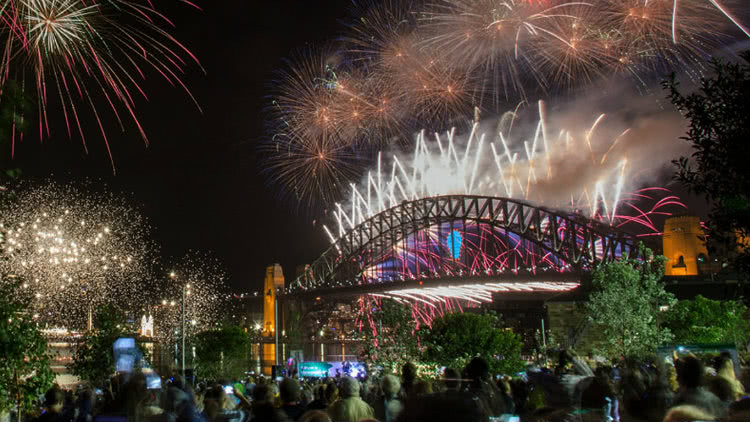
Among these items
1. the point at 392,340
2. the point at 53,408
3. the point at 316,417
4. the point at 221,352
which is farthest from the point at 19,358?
the point at 221,352

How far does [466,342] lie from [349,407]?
138 feet

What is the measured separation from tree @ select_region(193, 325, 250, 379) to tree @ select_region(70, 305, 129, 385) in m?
40.4

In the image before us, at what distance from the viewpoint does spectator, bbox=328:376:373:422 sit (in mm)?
9469

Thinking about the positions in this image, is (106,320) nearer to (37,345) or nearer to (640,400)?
(37,345)

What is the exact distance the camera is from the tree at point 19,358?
13094 millimetres

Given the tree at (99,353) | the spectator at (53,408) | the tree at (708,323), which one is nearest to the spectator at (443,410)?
the spectator at (53,408)

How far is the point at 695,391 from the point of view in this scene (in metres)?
8.16

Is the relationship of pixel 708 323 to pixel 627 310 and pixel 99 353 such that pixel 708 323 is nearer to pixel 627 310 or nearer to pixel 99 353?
pixel 627 310

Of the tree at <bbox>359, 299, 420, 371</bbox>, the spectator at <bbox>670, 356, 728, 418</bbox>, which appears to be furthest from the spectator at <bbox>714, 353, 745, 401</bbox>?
the tree at <bbox>359, 299, 420, 371</bbox>

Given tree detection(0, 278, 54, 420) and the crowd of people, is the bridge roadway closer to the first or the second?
the crowd of people

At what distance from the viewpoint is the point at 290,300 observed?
127 meters

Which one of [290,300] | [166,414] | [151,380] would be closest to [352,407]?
[166,414]

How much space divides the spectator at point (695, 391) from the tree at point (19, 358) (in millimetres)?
11336

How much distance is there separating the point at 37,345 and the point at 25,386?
0.88 metres
